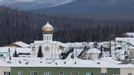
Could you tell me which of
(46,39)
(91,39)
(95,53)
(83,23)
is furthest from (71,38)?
(83,23)

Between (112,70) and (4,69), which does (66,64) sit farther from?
(4,69)

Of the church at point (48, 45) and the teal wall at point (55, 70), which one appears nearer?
the teal wall at point (55, 70)

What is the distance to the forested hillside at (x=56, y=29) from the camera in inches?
3386

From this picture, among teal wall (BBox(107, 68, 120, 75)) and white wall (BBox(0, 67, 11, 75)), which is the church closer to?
white wall (BBox(0, 67, 11, 75))

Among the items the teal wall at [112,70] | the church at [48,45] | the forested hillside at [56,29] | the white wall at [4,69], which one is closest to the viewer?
the teal wall at [112,70]

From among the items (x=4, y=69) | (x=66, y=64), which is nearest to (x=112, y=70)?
(x=66, y=64)

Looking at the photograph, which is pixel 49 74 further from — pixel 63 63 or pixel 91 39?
pixel 91 39

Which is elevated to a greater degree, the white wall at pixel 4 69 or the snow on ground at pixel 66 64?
the snow on ground at pixel 66 64

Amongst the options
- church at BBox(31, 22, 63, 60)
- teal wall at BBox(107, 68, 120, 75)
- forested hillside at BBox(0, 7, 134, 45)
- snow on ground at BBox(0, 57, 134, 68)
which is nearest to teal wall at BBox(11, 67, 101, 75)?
snow on ground at BBox(0, 57, 134, 68)

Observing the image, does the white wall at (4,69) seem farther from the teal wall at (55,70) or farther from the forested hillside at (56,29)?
the forested hillside at (56,29)

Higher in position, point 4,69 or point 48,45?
point 4,69

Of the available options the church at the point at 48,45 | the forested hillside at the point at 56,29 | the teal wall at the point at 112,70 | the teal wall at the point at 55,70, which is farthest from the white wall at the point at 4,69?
the forested hillside at the point at 56,29

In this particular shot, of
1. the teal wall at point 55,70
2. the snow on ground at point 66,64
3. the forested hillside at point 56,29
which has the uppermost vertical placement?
the snow on ground at point 66,64

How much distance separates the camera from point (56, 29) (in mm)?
117188
